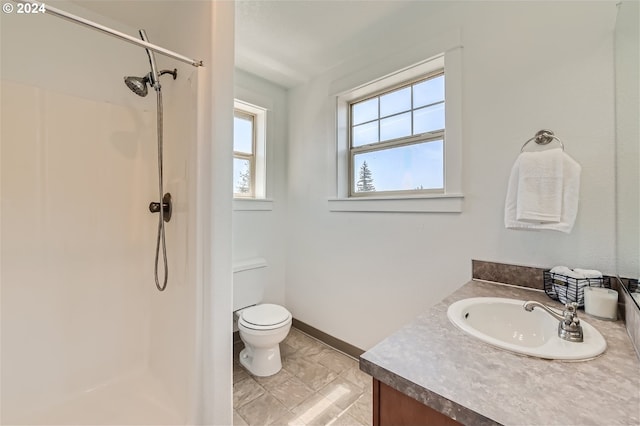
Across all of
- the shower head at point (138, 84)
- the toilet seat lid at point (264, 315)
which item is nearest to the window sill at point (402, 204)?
the toilet seat lid at point (264, 315)

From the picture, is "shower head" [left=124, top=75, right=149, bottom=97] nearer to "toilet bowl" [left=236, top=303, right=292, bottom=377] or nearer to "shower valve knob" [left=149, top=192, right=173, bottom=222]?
"shower valve knob" [left=149, top=192, right=173, bottom=222]

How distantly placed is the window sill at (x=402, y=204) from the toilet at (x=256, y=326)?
93 centimetres

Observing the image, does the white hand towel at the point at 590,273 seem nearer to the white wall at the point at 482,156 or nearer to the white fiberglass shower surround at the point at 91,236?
the white wall at the point at 482,156

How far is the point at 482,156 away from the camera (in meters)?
1.46

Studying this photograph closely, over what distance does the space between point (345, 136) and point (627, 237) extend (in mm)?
1760

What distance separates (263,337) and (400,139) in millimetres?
1698

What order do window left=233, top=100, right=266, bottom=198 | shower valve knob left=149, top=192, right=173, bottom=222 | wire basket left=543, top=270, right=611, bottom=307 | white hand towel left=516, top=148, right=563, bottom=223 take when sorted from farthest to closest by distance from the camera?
window left=233, top=100, right=266, bottom=198, shower valve knob left=149, top=192, right=173, bottom=222, white hand towel left=516, top=148, right=563, bottom=223, wire basket left=543, top=270, right=611, bottom=307

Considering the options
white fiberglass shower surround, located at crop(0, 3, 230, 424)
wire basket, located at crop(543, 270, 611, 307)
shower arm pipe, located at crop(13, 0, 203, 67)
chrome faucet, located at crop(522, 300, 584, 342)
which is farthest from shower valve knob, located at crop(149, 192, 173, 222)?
wire basket, located at crop(543, 270, 611, 307)

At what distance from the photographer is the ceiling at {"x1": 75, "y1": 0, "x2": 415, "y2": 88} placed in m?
1.52

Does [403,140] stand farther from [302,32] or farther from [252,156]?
[252,156]

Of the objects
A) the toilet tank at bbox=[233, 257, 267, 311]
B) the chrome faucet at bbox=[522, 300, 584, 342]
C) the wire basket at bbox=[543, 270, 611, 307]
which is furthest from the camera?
the toilet tank at bbox=[233, 257, 267, 311]

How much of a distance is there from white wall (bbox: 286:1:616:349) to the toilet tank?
504mm

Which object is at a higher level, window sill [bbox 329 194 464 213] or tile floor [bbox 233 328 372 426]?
window sill [bbox 329 194 464 213]

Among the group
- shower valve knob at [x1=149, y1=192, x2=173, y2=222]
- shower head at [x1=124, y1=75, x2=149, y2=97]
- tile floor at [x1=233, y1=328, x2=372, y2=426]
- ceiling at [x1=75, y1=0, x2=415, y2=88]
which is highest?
ceiling at [x1=75, y1=0, x2=415, y2=88]
